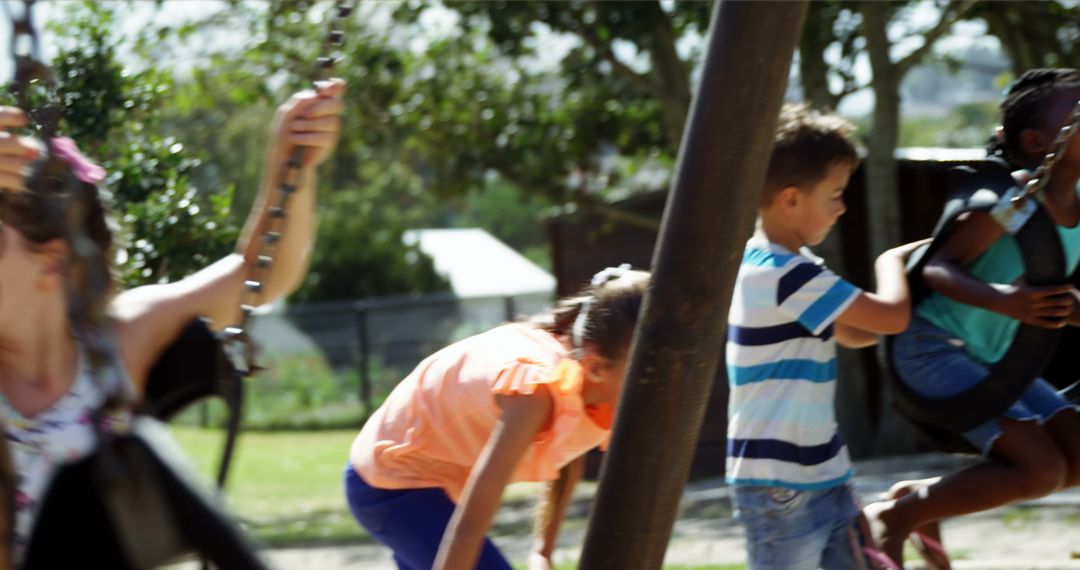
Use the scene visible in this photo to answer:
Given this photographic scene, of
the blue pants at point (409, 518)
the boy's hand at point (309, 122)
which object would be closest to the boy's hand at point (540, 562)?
the blue pants at point (409, 518)

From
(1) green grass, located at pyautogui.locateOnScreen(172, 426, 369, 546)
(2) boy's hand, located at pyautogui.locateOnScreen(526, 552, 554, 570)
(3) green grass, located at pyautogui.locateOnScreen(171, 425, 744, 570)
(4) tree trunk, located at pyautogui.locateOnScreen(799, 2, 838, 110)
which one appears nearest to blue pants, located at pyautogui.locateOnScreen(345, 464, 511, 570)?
(2) boy's hand, located at pyautogui.locateOnScreen(526, 552, 554, 570)

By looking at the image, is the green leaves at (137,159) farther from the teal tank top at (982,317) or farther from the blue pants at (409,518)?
the teal tank top at (982,317)

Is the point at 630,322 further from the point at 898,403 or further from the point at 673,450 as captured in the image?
the point at 898,403

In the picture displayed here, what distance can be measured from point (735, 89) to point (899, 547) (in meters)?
1.89

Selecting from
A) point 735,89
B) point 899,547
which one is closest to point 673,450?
point 735,89

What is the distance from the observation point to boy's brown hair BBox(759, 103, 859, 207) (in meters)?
3.66

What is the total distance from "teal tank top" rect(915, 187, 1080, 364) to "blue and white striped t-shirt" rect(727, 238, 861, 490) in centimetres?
51

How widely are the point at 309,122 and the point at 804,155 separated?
5.00 feet

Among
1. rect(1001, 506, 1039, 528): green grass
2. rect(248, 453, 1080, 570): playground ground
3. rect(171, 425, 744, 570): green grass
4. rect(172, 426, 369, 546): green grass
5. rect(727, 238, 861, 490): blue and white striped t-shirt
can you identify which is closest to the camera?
rect(727, 238, 861, 490): blue and white striped t-shirt

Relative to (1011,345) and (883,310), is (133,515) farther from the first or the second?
(1011,345)

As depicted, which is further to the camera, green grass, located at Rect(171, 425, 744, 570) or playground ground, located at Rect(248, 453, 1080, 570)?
green grass, located at Rect(171, 425, 744, 570)

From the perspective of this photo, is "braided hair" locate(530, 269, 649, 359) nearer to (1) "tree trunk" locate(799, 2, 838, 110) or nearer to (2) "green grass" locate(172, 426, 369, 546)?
(2) "green grass" locate(172, 426, 369, 546)

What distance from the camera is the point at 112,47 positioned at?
6762 mm

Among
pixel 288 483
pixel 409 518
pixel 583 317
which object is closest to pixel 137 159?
pixel 409 518
